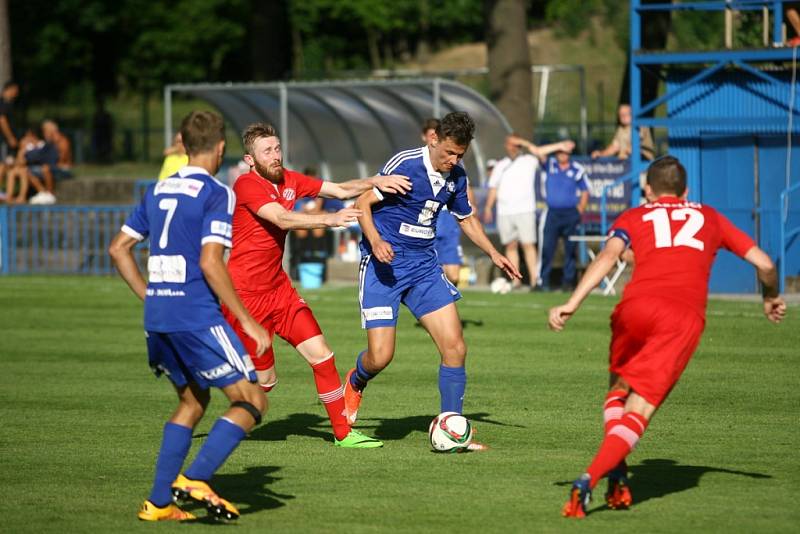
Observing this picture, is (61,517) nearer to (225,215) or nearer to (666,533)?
(225,215)

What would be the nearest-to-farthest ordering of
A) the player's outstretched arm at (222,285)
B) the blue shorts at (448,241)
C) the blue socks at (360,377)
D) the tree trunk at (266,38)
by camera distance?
the player's outstretched arm at (222,285), the blue socks at (360,377), the blue shorts at (448,241), the tree trunk at (266,38)

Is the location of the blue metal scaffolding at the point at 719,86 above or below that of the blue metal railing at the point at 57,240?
above

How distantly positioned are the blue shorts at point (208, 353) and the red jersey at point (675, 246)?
2.09 m

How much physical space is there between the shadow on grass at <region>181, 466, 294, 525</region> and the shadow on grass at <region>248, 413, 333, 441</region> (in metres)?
1.23

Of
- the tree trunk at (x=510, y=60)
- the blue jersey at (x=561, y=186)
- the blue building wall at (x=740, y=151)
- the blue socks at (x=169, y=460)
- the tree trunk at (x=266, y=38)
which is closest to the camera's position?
the blue socks at (x=169, y=460)

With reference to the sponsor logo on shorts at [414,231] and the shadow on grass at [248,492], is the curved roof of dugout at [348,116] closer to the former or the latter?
the sponsor logo on shorts at [414,231]

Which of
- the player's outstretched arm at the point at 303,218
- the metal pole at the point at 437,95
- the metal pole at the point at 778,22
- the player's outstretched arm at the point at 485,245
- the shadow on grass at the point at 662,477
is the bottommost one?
the shadow on grass at the point at 662,477

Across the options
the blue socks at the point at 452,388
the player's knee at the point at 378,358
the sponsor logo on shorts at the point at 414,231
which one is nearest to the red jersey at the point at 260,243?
the sponsor logo on shorts at the point at 414,231

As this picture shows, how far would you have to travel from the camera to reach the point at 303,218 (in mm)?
8555

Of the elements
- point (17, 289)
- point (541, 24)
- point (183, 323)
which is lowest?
point (17, 289)

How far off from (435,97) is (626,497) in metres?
16.4

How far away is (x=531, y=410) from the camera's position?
36.4 ft

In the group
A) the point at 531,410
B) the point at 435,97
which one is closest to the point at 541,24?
the point at 435,97

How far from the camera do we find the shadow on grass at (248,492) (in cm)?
765
